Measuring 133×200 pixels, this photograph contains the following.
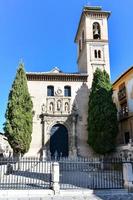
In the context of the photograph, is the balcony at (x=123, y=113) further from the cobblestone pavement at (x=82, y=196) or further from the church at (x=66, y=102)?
the cobblestone pavement at (x=82, y=196)

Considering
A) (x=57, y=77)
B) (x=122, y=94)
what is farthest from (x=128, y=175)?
(x=122, y=94)

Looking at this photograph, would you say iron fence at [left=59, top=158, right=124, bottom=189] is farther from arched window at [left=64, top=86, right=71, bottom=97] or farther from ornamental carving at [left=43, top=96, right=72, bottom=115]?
arched window at [left=64, top=86, right=71, bottom=97]

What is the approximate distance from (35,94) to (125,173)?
1482 cm

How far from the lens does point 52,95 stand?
25.3 meters

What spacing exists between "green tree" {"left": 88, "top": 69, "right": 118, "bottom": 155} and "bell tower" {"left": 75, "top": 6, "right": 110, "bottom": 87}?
2467 mm

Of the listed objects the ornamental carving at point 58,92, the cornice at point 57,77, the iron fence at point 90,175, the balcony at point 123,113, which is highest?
the cornice at point 57,77

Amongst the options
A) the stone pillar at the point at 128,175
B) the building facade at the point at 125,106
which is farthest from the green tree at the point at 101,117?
the stone pillar at the point at 128,175

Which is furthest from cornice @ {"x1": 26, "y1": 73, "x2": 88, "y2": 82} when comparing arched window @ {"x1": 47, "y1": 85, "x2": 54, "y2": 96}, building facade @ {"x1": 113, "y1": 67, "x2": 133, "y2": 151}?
building facade @ {"x1": 113, "y1": 67, "x2": 133, "y2": 151}

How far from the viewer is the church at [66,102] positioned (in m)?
23.6

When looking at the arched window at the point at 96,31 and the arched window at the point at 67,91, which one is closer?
the arched window at the point at 67,91

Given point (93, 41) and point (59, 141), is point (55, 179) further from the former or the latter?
point (93, 41)

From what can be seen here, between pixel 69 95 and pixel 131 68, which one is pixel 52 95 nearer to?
pixel 69 95

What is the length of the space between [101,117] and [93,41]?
9.20 m

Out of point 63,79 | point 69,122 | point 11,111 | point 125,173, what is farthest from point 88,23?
point 125,173
